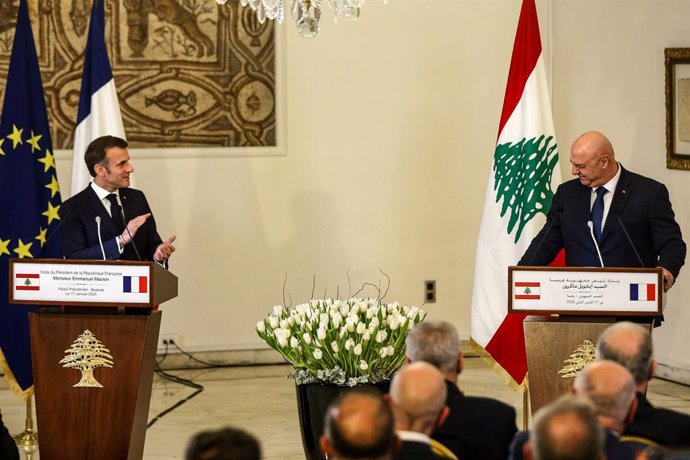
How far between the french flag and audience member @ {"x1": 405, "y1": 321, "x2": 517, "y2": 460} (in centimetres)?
390

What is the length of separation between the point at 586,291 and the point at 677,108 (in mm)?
3207

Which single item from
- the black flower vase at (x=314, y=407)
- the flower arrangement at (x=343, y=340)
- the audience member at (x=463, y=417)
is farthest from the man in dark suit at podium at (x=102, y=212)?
the audience member at (x=463, y=417)

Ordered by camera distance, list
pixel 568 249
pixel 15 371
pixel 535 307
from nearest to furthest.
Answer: pixel 535 307
pixel 568 249
pixel 15 371

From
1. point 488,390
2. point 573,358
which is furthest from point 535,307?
point 488,390

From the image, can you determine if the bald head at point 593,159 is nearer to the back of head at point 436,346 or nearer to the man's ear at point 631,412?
the back of head at point 436,346

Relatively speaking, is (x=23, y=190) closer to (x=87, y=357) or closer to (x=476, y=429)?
(x=87, y=357)

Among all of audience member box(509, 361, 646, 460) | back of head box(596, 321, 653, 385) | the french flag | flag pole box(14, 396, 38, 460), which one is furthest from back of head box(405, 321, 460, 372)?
the french flag

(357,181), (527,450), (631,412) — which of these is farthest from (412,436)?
(357,181)

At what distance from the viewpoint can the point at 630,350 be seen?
3.70 metres

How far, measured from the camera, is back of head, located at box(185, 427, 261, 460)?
105 inches

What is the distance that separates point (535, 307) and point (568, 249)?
0.67 m

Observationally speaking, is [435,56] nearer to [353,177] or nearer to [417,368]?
[353,177]

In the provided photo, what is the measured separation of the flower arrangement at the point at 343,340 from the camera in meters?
5.45

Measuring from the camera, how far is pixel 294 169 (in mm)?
8844
